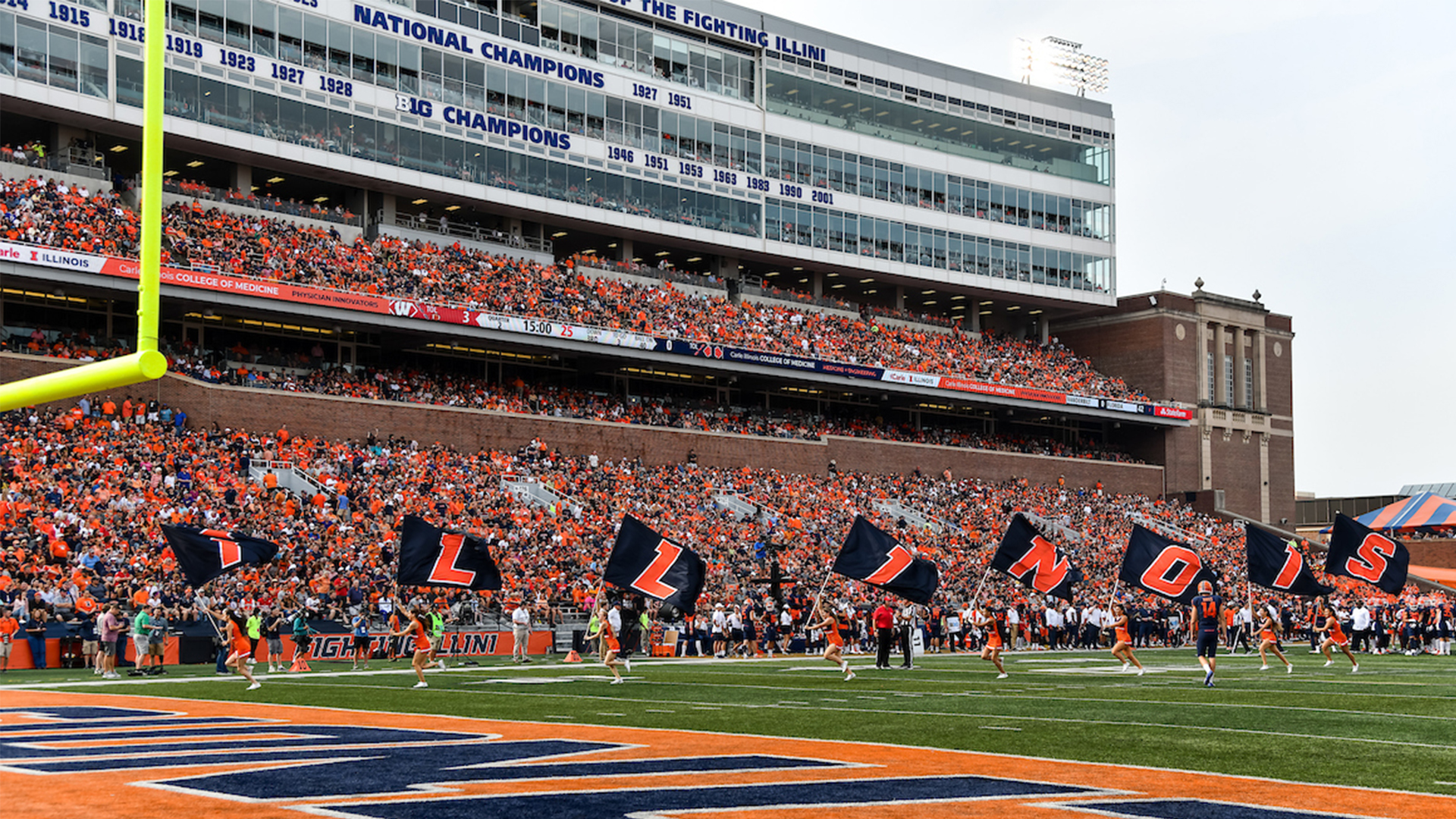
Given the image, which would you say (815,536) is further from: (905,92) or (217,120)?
(905,92)

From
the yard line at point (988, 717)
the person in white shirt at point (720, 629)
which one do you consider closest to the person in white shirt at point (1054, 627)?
the person in white shirt at point (720, 629)

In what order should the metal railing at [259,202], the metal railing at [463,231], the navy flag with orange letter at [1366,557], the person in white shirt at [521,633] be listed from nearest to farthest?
A: the person in white shirt at [521,633] → the navy flag with orange letter at [1366,557] → the metal railing at [259,202] → the metal railing at [463,231]

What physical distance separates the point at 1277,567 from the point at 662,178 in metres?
34.7

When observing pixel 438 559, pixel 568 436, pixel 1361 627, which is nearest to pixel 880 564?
pixel 438 559

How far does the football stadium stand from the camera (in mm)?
13664

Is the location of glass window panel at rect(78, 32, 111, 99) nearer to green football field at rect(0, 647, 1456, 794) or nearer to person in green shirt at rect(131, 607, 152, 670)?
green football field at rect(0, 647, 1456, 794)

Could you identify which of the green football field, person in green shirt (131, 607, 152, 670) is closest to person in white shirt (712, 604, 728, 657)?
the green football field

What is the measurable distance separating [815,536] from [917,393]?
59.7ft

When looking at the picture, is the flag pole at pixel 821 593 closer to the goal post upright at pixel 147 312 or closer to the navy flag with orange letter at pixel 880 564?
the navy flag with orange letter at pixel 880 564

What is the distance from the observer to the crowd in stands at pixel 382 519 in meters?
31.5

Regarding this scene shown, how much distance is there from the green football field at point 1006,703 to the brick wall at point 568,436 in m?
14.1

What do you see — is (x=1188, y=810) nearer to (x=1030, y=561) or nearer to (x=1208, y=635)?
(x=1208, y=635)

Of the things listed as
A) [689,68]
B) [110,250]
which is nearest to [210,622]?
[110,250]

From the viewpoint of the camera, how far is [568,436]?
166 feet
